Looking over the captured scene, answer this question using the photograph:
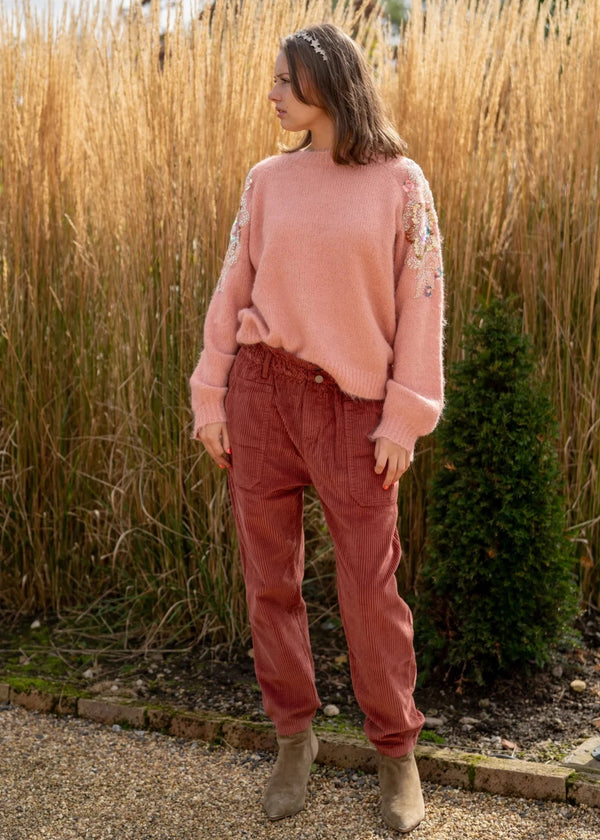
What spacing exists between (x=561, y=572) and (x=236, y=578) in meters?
1.01

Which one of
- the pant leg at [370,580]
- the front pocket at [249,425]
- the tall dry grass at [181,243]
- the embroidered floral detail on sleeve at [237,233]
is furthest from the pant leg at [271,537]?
the tall dry grass at [181,243]

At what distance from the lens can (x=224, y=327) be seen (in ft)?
7.61

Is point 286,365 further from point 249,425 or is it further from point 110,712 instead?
point 110,712

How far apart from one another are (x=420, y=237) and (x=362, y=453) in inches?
18.3

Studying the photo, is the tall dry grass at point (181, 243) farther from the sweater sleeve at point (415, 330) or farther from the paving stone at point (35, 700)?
the sweater sleeve at point (415, 330)

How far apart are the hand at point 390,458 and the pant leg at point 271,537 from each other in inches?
7.8

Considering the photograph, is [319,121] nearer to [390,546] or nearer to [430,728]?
[390,546]

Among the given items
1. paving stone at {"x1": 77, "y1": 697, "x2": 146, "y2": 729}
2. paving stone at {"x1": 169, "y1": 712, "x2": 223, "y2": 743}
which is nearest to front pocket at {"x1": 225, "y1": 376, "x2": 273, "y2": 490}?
paving stone at {"x1": 169, "y1": 712, "x2": 223, "y2": 743}

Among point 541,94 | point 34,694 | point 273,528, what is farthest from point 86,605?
point 541,94

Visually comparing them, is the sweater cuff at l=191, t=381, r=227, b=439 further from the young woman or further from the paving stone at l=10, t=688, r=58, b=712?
the paving stone at l=10, t=688, r=58, b=712

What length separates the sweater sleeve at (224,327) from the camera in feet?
7.55

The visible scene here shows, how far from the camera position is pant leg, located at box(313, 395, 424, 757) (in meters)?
2.18

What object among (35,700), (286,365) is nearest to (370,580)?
(286,365)

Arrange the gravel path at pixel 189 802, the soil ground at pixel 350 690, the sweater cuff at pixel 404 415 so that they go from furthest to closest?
the soil ground at pixel 350 690 < the gravel path at pixel 189 802 < the sweater cuff at pixel 404 415
